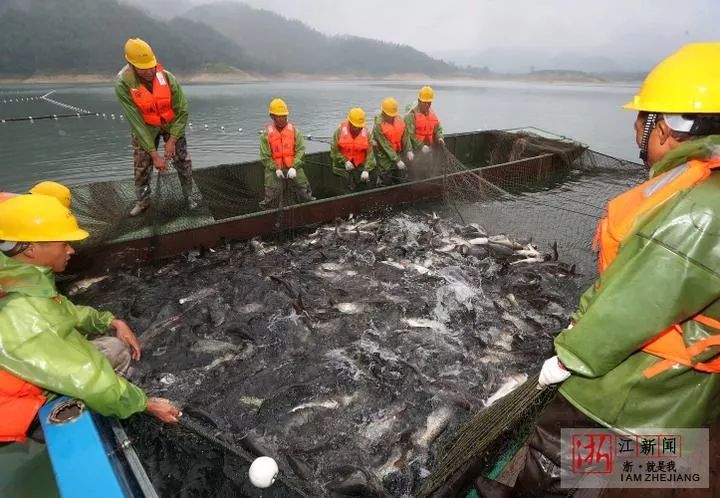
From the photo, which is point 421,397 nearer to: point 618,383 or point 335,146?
point 618,383

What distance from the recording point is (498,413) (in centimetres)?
285

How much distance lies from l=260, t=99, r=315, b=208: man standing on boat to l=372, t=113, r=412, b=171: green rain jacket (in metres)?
2.28

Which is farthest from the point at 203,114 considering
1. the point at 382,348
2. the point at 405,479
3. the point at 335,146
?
the point at 405,479

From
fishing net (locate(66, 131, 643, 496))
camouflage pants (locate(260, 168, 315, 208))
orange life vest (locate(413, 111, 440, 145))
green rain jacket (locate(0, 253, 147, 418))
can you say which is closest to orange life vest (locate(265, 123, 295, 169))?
camouflage pants (locate(260, 168, 315, 208))

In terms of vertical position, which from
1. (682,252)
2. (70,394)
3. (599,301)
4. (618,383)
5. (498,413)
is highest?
(682,252)

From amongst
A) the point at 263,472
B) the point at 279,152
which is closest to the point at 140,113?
the point at 279,152

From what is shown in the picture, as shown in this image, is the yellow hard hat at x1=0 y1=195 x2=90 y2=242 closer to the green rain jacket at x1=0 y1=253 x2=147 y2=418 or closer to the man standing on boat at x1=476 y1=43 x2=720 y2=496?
the green rain jacket at x1=0 y1=253 x2=147 y2=418

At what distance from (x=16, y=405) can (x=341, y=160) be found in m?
7.62

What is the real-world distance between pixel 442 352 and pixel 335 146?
566 cm

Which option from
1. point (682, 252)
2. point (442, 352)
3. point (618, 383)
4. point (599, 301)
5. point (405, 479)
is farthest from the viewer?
point (442, 352)

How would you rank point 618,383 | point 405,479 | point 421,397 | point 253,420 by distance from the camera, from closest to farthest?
point 618,383 → point 405,479 → point 253,420 → point 421,397

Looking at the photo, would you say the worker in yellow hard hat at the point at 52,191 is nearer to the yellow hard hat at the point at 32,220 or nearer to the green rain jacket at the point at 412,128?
the yellow hard hat at the point at 32,220

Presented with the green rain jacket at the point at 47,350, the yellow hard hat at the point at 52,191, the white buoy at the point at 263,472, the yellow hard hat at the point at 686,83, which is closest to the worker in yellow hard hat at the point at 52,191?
the yellow hard hat at the point at 52,191

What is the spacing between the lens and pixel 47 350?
227 centimetres
